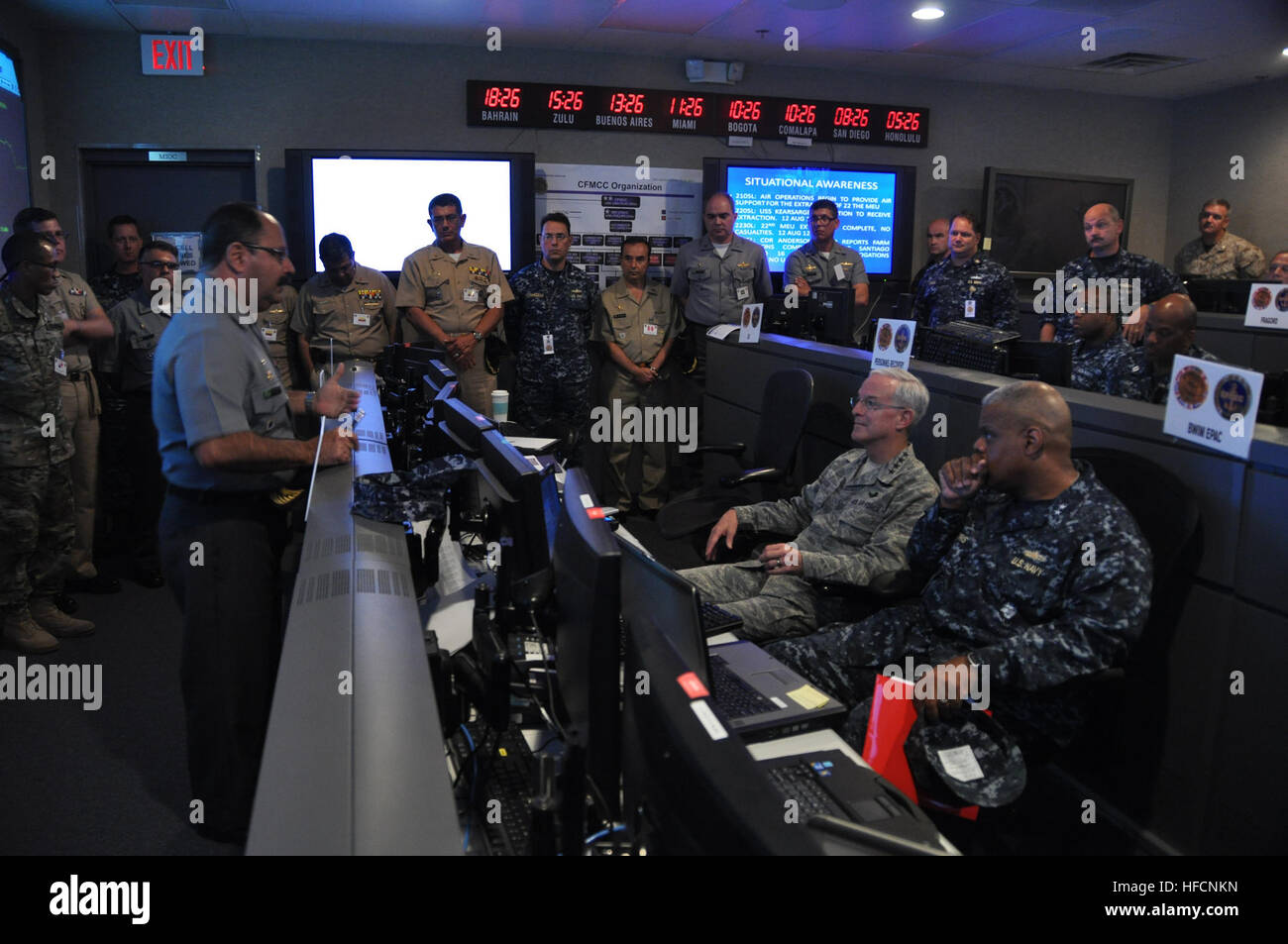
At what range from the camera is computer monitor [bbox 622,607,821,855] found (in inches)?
25.0

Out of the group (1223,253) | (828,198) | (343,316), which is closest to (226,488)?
(343,316)

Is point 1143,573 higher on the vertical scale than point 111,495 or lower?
higher

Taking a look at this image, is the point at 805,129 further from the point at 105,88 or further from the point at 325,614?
the point at 325,614

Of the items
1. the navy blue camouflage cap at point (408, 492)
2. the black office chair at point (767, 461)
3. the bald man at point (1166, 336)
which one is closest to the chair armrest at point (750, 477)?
the black office chair at point (767, 461)

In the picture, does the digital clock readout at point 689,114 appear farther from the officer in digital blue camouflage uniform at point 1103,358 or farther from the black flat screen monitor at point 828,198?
the officer in digital blue camouflage uniform at point 1103,358

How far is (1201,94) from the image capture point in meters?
7.12

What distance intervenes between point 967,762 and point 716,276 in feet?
14.1

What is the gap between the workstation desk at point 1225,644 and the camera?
71.5 inches

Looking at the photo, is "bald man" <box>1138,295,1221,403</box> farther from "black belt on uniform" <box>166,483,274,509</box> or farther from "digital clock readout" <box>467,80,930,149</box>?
"digital clock readout" <box>467,80,930,149</box>

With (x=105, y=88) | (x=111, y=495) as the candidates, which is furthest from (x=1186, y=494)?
(x=105, y=88)

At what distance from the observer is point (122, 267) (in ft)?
15.6

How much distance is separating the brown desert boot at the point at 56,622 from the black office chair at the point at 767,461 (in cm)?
233

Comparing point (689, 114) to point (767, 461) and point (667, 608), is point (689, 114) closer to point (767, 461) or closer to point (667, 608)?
point (767, 461)
